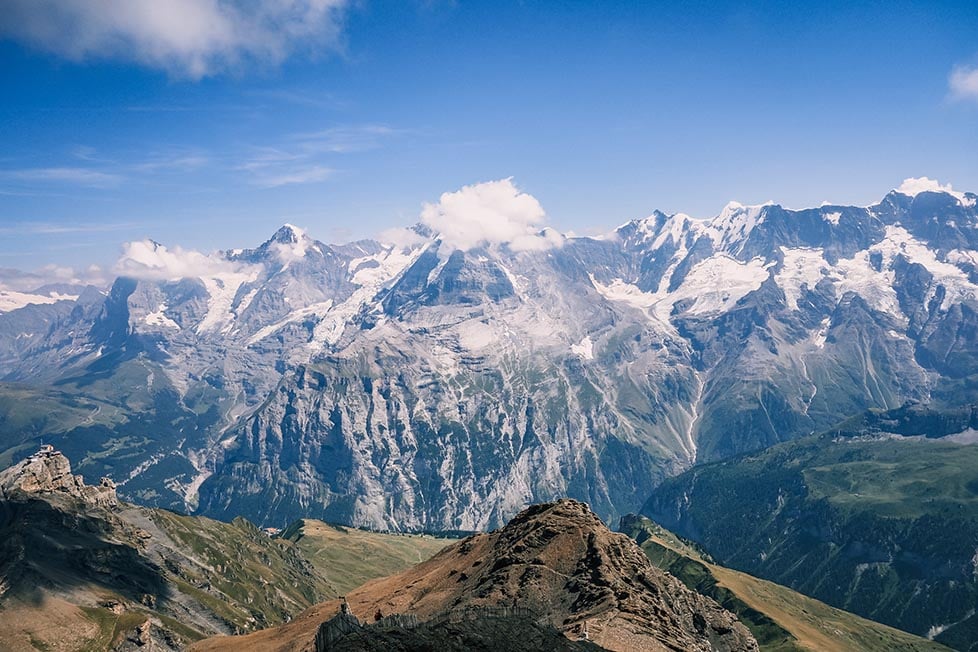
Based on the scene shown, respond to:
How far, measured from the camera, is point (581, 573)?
143m

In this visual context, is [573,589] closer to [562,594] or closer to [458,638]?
[562,594]

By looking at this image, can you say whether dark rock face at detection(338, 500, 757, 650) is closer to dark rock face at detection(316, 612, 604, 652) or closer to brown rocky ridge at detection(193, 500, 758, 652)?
brown rocky ridge at detection(193, 500, 758, 652)

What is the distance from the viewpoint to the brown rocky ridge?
119 meters

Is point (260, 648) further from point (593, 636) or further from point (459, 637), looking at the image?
point (459, 637)

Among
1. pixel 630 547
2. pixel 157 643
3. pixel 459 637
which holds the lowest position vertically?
pixel 157 643

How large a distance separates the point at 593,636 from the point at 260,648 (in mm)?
95281

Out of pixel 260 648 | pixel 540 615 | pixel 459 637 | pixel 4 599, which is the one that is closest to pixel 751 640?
pixel 540 615

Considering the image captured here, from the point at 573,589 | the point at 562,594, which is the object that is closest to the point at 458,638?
the point at 562,594

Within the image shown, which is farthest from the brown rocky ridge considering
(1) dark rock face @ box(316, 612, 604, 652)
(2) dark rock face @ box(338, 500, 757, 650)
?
(1) dark rock face @ box(316, 612, 604, 652)

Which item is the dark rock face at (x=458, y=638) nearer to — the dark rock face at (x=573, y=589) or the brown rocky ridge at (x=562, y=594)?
the brown rocky ridge at (x=562, y=594)

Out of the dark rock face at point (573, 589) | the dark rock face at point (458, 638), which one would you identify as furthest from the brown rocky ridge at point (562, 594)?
the dark rock face at point (458, 638)

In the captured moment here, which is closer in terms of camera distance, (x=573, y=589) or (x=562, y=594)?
(x=562, y=594)

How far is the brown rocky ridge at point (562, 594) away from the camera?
119312 mm

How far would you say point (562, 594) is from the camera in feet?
447
